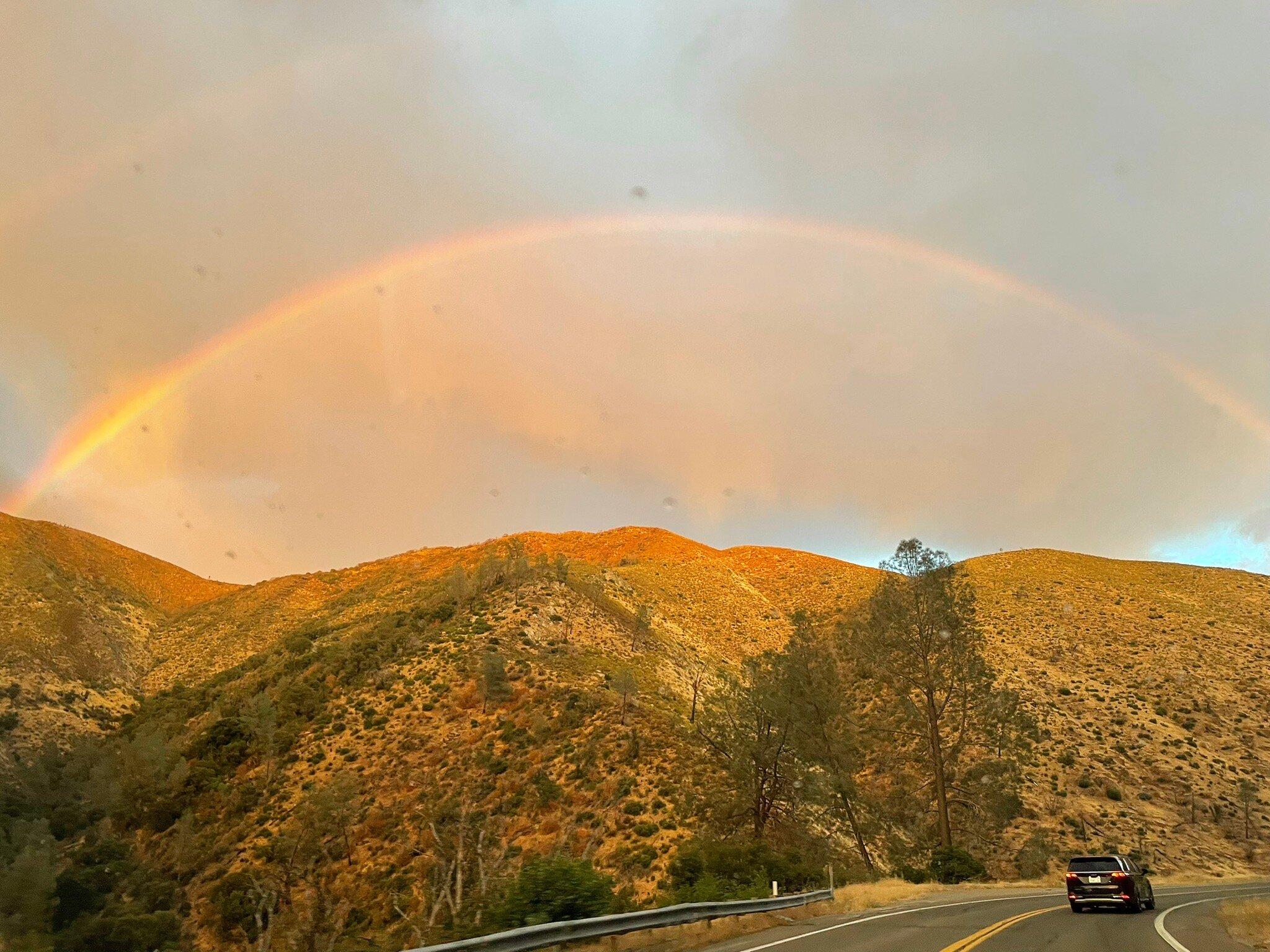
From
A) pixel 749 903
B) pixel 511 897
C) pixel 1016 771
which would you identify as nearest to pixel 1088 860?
pixel 749 903

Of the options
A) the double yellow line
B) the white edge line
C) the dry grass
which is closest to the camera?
the double yellow line

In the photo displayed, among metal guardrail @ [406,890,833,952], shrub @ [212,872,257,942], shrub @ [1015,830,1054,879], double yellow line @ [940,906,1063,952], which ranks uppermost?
metal guardrail @ [406,890,833,952]

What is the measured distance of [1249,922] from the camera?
16.8 m

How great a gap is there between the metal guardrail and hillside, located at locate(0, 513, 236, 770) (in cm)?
5080

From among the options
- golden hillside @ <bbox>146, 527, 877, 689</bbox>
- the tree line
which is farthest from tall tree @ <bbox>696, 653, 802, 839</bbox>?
golden hillside @ <bbox>146, 527, 877, 689</bbox>

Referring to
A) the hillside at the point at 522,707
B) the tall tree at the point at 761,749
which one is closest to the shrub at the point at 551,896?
the hillside at the point at 522,707

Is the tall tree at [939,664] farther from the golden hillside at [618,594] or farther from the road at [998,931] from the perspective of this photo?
the golden hillside at [618,594]

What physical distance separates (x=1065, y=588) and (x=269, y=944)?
92048 mm

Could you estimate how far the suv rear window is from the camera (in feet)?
71.7

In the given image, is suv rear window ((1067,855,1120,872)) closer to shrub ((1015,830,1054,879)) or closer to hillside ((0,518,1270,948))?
hillside ((0,518,1270,948))

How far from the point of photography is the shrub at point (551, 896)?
11969mm

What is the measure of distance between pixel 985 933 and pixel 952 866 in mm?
27861

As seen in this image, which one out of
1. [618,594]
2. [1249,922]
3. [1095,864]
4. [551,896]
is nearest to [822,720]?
[1095,864]

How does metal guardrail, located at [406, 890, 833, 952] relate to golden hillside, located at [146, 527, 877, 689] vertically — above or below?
below
